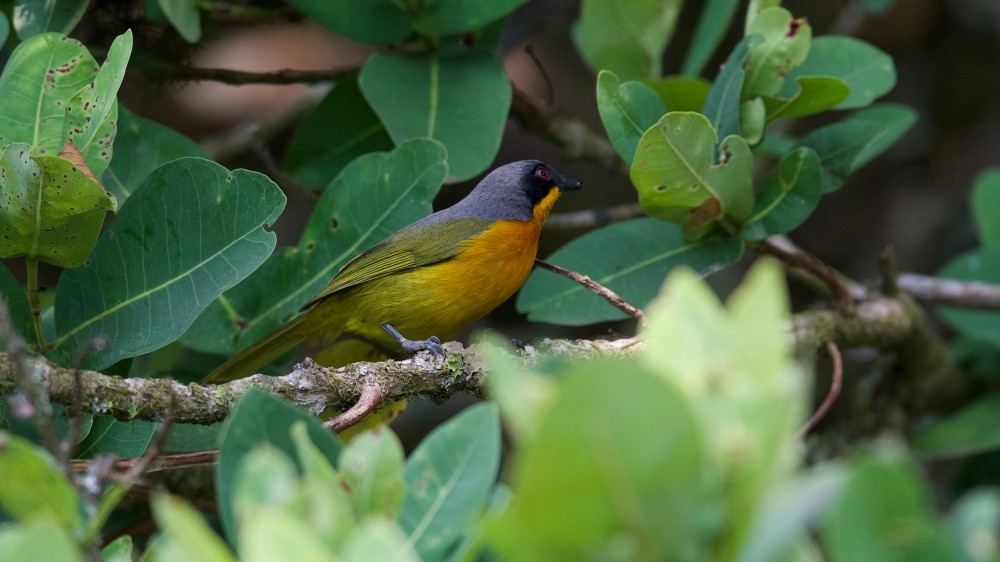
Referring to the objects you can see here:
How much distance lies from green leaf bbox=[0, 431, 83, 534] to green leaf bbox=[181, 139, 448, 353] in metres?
2.07

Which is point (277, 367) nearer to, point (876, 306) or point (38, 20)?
point (38, 20)

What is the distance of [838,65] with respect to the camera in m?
4.05

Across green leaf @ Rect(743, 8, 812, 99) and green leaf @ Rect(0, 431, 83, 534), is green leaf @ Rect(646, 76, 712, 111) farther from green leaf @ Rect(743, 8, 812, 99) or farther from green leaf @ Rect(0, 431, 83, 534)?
green leaf @ Rect(0, 431, 83, 534)

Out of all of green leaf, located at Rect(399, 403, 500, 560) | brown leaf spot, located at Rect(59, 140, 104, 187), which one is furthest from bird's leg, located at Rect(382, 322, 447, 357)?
green leaf, located at Rect(399, 403, 500, 560)

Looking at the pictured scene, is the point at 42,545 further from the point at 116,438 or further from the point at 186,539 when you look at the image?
the point at 116,438

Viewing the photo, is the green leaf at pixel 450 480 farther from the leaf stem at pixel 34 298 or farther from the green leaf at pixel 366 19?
the green leaf at pixel 366 19

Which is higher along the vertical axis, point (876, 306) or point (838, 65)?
point (838, 65)

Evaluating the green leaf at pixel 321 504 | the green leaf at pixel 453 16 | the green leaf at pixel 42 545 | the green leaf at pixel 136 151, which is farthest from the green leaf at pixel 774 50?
the green leaf at pixel 42 545

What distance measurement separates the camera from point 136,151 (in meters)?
3.67

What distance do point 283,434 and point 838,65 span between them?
324 cm

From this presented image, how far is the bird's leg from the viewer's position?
121 inches

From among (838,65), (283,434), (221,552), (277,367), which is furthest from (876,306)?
(221,552)

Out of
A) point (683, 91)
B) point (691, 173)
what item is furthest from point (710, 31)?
point (691, 173)

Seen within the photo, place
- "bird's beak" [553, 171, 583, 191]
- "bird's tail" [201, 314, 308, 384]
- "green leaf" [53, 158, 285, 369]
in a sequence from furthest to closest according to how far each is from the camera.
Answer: "bird's beak" [553, 171, 583, 191], "bird's tail" [201, 314, 308, 384], "green leaf" [53, 158, 285, 369]
